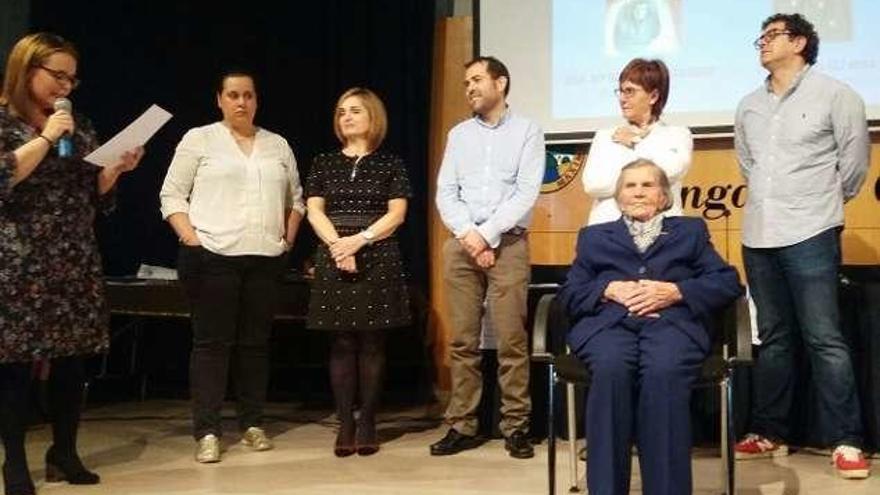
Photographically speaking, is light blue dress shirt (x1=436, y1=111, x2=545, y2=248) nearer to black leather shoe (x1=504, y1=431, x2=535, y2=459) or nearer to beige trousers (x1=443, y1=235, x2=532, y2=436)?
beige trousers (x1=443, y1=235, x2=532, y2=436)

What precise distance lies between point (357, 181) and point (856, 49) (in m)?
2.06

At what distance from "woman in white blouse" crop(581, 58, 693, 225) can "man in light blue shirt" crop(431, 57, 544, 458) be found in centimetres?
32

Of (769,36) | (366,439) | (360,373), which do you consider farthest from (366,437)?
(769,36)

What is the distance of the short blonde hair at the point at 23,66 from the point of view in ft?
9.36

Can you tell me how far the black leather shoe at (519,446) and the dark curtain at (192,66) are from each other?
2.00 metres

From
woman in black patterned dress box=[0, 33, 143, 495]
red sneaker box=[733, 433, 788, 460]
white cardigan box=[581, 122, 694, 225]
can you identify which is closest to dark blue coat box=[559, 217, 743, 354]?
white cardigan box=[581, 122, 694, 225]

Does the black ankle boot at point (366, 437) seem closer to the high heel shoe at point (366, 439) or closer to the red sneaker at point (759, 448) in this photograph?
the high heel shoe at point (366, 439)

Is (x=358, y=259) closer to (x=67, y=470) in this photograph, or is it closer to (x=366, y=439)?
(x=366, y=439)

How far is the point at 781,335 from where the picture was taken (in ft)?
11.1

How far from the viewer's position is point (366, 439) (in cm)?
361

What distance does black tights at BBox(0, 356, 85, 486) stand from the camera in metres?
2.90

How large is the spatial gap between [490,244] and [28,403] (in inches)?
63.3

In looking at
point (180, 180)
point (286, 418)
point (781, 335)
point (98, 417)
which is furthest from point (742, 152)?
point (98, 417)

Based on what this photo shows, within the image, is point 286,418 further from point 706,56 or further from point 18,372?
point 706,56
